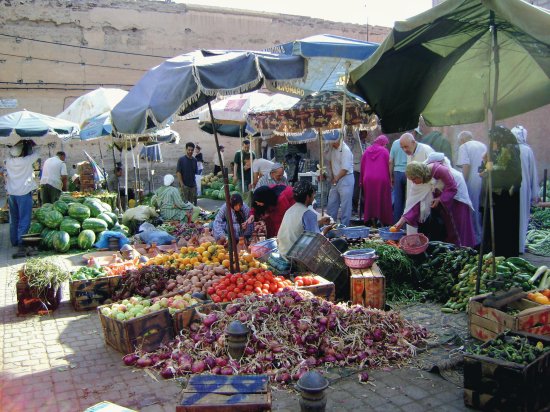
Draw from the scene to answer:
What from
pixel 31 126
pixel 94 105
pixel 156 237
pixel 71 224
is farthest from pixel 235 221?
pixel 94 105

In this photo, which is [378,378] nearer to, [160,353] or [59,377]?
[160,353]

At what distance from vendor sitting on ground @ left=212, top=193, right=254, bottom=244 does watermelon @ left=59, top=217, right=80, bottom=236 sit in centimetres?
414

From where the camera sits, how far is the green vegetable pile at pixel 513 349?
139 inches

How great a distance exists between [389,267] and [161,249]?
4478 millimetres

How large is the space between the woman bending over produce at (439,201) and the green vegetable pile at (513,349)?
123 inches

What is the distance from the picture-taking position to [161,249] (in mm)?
9242

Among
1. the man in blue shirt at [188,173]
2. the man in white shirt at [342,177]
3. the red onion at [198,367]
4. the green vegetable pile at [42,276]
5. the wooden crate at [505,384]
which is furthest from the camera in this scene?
the man in blue shirt at [188,173]

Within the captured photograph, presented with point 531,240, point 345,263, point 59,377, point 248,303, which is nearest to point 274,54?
point 345,263

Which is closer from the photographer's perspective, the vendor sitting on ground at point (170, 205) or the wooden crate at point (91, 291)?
the wooden crate at point (91, 291)

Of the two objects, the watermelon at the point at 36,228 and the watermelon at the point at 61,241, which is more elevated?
the watermelon at the point at 36,228

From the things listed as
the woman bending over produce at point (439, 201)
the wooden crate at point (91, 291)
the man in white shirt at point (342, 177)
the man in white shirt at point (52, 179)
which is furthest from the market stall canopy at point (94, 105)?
the woman bending over produce at point (439, 201)

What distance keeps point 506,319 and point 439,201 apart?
2.75m

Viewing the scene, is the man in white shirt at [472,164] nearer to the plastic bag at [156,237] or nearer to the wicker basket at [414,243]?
the wicker basket at [414,243]

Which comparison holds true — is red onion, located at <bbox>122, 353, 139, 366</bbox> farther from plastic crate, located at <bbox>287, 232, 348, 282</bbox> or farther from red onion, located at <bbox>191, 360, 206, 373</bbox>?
plastic crate, located at <bbox>287, 232, 348, 282</bbox>
